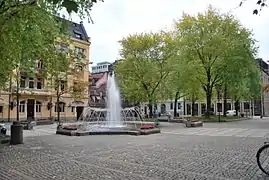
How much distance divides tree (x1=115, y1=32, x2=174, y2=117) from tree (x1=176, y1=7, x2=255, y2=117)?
352cm

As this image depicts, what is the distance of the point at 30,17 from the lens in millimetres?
11742

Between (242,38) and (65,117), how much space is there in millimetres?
30025

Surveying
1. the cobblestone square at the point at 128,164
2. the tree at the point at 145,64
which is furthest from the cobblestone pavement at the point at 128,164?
the tree at the point at 145,64

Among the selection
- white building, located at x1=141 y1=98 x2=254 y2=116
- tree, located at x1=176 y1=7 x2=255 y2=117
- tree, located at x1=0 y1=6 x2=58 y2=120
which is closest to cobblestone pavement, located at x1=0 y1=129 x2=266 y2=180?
tree, located at x1=0 y1=6 x2=58 y2=120

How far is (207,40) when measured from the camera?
39.0 m

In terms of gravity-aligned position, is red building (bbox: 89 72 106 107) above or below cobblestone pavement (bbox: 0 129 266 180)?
above

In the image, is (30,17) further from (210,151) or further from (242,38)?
(242,38)

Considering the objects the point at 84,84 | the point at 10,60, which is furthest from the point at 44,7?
the point at 84,84

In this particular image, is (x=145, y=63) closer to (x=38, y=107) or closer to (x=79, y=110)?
(x=38, y=107)

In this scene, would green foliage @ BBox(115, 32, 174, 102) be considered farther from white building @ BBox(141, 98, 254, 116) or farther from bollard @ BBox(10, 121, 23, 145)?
white building @ BBox(141, 98, 254, 116)

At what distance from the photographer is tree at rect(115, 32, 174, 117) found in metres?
35.2

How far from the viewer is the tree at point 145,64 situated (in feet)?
116

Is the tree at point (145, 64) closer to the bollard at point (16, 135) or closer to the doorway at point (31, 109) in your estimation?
the doorway at point (31, 109)

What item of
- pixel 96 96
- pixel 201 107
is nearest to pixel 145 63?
pixel 96 96
